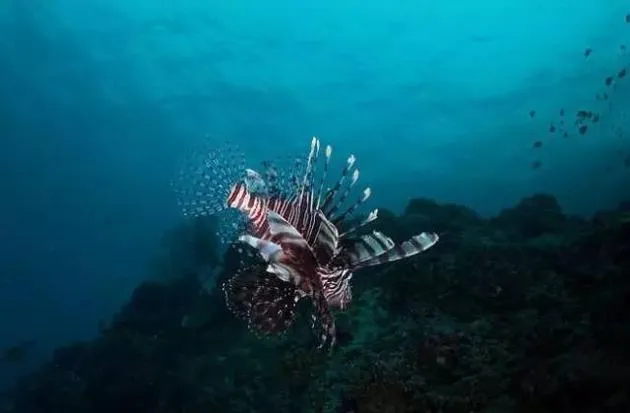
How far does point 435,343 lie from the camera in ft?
16.9

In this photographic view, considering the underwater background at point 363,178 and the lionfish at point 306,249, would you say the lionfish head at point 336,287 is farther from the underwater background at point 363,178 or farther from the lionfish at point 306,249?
the underwater background at point 363,178

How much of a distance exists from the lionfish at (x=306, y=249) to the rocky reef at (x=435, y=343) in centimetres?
166

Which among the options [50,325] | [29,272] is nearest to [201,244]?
[50,325]

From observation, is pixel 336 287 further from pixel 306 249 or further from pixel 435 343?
pixel 435 343

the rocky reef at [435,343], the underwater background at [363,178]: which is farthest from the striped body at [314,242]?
the rocky reef at [435,343]

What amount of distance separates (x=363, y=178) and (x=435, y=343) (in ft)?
117

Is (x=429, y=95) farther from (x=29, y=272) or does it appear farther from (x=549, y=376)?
(x=29, y=272)

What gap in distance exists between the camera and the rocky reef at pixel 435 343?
4.41 m

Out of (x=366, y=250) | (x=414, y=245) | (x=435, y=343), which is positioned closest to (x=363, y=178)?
(x=435, y=343)

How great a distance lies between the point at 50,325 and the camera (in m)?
46.2

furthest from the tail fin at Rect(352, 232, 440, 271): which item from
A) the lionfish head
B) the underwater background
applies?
the underwater background

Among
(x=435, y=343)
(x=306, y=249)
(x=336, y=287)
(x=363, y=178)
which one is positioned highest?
(x=363, y=178)

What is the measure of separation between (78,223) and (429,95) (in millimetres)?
34112

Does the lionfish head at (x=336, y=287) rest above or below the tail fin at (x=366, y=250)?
below
